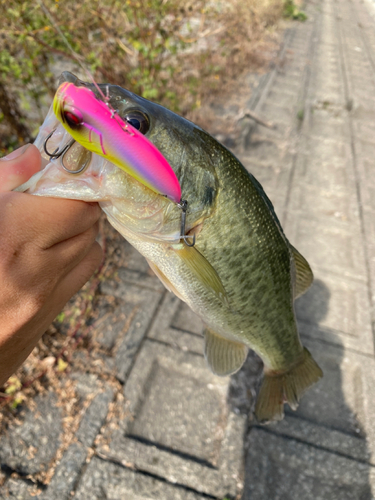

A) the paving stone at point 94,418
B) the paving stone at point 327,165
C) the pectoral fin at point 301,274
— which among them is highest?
the pectoral fin at point 301,274

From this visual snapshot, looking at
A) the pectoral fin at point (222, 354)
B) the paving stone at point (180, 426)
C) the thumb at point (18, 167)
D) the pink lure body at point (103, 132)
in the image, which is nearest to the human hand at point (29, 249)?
the thumb at point (18, 167)

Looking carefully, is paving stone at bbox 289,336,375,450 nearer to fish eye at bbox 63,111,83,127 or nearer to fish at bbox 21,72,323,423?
fish at bbox 21,72,323,423

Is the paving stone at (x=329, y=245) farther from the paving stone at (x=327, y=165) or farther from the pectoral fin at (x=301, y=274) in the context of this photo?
the pectoral fin at (x=301, y=274)

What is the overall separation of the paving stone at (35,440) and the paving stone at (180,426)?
382 millimetres

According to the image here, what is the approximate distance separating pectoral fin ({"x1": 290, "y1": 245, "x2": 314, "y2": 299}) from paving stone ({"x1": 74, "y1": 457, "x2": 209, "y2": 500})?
4.74ft

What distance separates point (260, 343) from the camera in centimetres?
175

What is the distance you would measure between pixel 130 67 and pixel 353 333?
408 centimetres

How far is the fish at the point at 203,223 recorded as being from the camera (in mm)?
1098

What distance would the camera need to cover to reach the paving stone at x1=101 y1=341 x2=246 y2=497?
212 centimetres

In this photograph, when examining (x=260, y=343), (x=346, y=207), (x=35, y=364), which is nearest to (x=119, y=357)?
(x=35, y=364)

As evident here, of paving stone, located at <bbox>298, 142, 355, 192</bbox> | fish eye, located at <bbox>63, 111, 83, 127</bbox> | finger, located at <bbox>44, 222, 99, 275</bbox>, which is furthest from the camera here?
paving stone, located at <bbox>298, 142, 355, 192</bbox>

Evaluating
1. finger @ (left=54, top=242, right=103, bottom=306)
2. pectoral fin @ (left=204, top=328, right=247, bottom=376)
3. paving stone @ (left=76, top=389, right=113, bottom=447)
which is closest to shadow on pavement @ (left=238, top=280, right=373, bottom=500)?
pectoral fin @ (left=204, top=328, right=247, bottom=376)

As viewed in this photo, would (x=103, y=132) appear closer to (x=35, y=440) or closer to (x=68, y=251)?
(x=68, y=251)

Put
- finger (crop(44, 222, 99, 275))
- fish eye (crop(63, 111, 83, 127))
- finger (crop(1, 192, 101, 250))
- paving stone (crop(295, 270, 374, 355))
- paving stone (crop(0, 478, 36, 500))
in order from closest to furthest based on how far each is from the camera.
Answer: fish eye (crop(63, 111, 83, 127)) < finger (crop(1, 192, 101, 250)) < finger (crop(44, 222, 99, 275)) < paving stone (crop(0, 478, 36, 500)) < paving stone (crop(295, 270, 374, 355))
